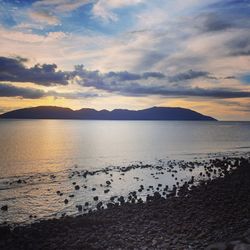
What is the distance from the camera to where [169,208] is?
26062mm

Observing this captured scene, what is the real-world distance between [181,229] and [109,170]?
33.9 metres

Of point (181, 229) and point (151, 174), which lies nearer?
point (181, 229)

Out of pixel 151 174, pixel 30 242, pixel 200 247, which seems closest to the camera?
pixel 200 247

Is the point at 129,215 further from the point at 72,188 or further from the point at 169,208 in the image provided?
the point at 72,188

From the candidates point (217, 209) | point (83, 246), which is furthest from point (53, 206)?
point (217, 209)

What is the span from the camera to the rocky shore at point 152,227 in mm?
18883

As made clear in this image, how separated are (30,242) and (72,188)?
19.2 m

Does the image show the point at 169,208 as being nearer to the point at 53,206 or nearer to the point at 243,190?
the point at 243,190

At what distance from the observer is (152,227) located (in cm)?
2172

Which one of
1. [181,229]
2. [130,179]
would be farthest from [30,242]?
[130,179]

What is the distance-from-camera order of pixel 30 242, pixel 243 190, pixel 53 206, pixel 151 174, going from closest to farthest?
1. pixel 30 242
2. pixel 243 190
3. pixel 53 206
4. pixel 151 174

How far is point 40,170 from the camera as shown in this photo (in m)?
54.2

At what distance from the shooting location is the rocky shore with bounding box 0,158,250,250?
18.9 meters

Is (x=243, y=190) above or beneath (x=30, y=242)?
above
